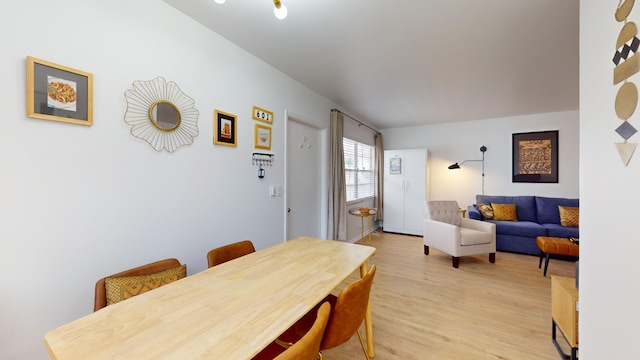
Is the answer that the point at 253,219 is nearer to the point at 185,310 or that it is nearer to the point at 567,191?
the point at 185,310

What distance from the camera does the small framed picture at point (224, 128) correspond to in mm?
1956

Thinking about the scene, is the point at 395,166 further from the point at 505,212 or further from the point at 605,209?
the point at 605,209

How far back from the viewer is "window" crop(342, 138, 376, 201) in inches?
171

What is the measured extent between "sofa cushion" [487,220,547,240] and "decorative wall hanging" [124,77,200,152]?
470cm

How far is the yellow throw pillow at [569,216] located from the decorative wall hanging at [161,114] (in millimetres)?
5340

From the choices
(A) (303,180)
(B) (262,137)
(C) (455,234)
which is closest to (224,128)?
(B) (262,137)

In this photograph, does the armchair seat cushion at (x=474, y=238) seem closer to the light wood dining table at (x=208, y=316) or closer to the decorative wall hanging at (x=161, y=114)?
the light wood dining table at (x=208, y=316)

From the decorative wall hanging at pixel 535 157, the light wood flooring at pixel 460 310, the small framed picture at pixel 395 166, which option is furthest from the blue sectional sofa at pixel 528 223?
the small framed picture at pixel 395 166

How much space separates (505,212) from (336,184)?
315 cm

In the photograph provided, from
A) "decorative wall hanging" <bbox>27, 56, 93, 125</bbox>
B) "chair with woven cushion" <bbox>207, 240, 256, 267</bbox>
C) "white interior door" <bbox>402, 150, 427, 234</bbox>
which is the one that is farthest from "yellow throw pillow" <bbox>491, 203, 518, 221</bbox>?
"decorative wall hanging" <bbox>27, 56, 93, 125</bbox>

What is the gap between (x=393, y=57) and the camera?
230 centimetres

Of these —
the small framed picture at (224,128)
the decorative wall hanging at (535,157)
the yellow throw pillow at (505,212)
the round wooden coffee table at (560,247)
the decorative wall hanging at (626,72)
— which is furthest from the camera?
the decorative wall hanging at (535,157)

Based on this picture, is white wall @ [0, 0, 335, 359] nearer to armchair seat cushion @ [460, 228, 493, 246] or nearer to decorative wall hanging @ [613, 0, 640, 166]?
decorative wall hanging @ [613, 0, 640, 166]

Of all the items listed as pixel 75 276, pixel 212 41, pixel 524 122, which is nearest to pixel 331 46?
pixel 212 41
